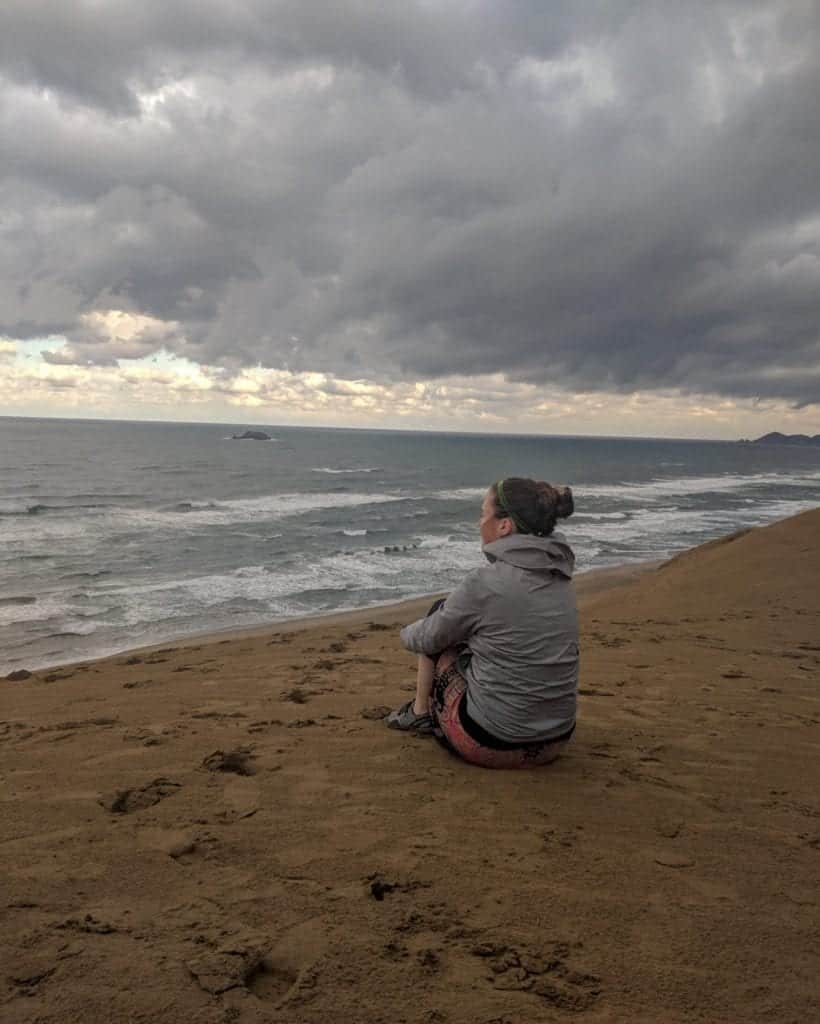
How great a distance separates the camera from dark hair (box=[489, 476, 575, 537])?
3393 mm

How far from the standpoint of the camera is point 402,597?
52.4 ft

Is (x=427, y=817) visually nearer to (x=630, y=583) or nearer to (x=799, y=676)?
(x=799, y=676)

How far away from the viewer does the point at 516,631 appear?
11.0ft

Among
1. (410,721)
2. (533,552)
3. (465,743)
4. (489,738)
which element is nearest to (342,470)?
(410,721)

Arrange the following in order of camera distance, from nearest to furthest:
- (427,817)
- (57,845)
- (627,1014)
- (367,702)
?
(627,1014) < (57,845) < (427,817) < (367,702)

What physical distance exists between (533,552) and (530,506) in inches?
8.9

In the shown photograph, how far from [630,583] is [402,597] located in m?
5.48

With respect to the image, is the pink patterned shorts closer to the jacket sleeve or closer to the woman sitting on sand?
the woman sitting on sand

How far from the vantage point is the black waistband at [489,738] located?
3529 mm

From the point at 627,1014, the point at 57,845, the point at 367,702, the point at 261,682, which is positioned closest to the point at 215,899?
the point at 57,845

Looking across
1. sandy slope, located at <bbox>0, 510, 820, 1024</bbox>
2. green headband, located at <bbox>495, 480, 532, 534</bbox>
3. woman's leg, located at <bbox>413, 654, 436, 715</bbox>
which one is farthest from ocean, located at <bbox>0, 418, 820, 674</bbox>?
green headband, located at <bbox>495, 480, 532, 534</bbox>

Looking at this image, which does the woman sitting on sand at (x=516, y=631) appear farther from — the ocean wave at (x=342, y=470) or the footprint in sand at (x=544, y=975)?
the ocean wave at (x=342, y=470)

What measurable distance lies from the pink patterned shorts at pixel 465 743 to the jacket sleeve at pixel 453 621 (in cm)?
23

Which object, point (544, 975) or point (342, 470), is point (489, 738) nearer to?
point (544, 975)
